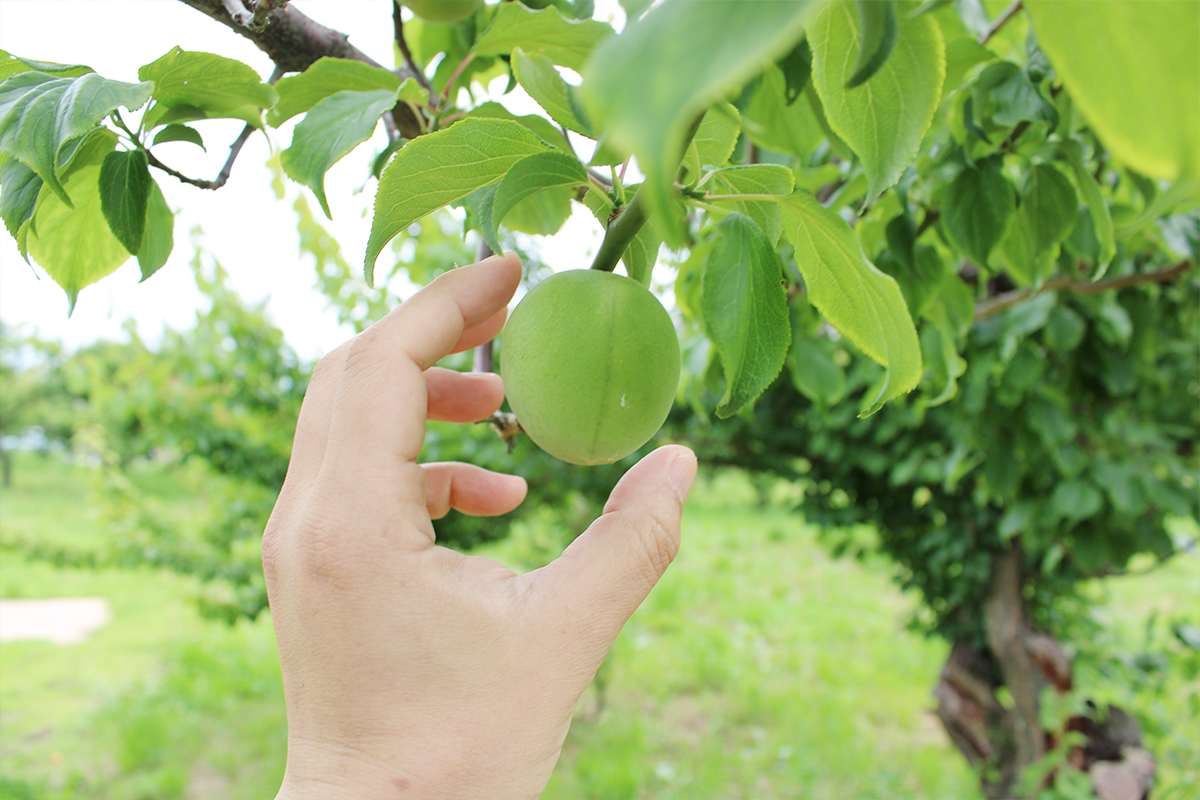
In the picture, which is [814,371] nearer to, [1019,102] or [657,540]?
[1019,102]

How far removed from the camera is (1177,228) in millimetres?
1112

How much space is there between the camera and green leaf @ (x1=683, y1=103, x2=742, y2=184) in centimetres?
52

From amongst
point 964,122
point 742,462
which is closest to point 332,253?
point 742,462

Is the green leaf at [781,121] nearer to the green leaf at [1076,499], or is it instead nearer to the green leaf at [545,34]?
the green leaf at [545,34]

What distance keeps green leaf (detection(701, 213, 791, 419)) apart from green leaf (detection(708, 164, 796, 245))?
2.1 inches

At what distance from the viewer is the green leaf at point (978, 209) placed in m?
0.73

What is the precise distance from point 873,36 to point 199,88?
531mm

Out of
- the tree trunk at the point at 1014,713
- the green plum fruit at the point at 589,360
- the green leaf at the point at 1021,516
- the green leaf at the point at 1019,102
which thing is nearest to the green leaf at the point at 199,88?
the green plum fruit at the point at 589,360

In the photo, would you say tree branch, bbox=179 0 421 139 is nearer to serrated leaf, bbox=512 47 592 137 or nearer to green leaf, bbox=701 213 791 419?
serrated leaf, bbox=512 47 592 137

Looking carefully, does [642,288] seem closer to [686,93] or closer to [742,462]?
[686,93]

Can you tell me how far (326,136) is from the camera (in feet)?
1.89

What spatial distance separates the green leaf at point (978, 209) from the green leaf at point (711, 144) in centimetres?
33

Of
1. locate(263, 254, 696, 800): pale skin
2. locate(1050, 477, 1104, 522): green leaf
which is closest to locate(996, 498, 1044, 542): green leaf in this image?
locate(1050, 477, 1104, 522): green leaf

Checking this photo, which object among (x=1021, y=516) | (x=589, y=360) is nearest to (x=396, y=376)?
(x=589, y=360)
